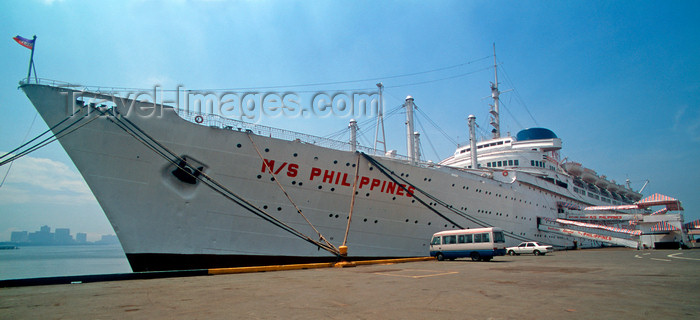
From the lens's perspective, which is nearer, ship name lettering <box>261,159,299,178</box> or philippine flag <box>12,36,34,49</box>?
philippine flag <box>12,36,34,49</box>

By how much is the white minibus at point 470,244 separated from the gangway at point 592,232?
1430 centimetres

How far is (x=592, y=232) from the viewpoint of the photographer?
2727 cm

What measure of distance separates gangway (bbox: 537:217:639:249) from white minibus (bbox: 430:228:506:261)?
14302mm

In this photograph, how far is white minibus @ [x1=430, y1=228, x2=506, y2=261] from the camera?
14938 mm

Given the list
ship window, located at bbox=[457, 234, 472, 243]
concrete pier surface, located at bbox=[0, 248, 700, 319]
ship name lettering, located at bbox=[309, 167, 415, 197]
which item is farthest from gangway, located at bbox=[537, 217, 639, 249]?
concrete pier surface, located at bbox=[0, 248, 700, 319]

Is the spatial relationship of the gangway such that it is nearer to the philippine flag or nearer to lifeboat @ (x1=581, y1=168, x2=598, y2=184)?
lifeboat @ (x1=581, y1=168, x2=598, y2=184)

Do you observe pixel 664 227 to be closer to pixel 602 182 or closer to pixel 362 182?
pixel 602 182

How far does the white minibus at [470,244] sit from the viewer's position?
14.9 meters

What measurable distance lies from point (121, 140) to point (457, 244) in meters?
14.1

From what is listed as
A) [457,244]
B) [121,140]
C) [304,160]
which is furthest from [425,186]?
[121,140]

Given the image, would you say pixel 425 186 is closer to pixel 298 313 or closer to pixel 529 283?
pixel 529 283

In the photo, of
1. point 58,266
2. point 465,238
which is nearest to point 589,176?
point 465,238

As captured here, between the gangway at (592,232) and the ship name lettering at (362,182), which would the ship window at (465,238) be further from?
the gangway at (592,232)

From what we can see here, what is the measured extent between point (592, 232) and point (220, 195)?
2861 cm
